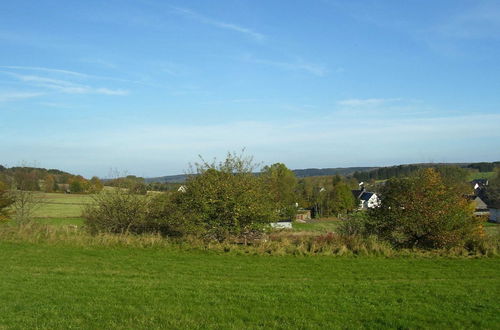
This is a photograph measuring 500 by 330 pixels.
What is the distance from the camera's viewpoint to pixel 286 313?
702cm

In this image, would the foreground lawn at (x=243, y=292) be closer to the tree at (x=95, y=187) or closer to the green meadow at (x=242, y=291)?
the green meadow at (x=242, y=291)

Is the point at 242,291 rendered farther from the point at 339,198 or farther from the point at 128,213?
the point at 339,198

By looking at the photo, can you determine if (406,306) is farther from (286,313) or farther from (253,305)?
(253,305)

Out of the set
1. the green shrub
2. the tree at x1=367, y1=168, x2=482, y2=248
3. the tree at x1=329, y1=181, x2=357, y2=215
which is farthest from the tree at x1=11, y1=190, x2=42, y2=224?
the tree at x1=329, y1=181, x2=357, y2=215

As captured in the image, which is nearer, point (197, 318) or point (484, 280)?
point (197, 318)

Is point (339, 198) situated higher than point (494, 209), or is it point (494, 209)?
point (339, 198)

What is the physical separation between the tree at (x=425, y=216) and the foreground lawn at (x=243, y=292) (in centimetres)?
327

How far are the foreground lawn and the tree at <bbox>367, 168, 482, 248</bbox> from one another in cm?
327

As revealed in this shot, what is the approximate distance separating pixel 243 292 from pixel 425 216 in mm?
11009

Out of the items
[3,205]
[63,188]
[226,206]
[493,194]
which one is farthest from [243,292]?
[493,194]

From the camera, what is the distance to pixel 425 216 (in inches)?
671

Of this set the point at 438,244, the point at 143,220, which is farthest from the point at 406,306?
the point at 143,220

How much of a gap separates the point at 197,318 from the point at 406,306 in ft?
11.7

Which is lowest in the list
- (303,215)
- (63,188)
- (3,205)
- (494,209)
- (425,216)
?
(494,209)
